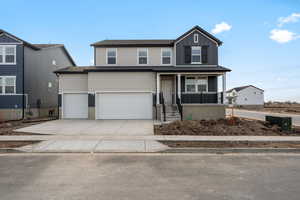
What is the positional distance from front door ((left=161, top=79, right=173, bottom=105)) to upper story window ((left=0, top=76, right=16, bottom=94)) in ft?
46.9

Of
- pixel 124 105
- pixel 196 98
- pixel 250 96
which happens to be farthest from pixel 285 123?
pixel 250 96

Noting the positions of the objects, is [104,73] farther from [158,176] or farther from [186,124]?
[158,176]

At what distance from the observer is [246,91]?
166 feet

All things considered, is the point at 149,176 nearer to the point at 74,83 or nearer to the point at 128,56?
the point at 74,83

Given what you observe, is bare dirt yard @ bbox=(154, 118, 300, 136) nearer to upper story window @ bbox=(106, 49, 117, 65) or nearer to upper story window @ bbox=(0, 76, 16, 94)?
upper story window @ bbox=(106, 49, 117, 65)

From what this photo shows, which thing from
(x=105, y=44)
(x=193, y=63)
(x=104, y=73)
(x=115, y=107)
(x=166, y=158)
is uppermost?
(x=105, y=44)

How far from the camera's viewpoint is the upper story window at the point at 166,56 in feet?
58.4

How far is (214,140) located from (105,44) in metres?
14.3

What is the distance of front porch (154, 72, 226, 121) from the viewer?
14992 mm

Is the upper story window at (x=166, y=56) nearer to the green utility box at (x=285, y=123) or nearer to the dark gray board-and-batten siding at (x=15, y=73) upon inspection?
the green utility box at (x=285, y=123)

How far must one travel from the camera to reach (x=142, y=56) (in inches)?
704

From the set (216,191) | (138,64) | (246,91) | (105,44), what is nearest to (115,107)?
(138,64)

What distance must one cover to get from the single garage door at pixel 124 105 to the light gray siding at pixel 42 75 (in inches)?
329

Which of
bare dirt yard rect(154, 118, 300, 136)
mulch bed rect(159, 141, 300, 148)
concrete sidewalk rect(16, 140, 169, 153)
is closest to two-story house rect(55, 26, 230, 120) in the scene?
bare dirt yard rect(154, 118, 300, 136)
